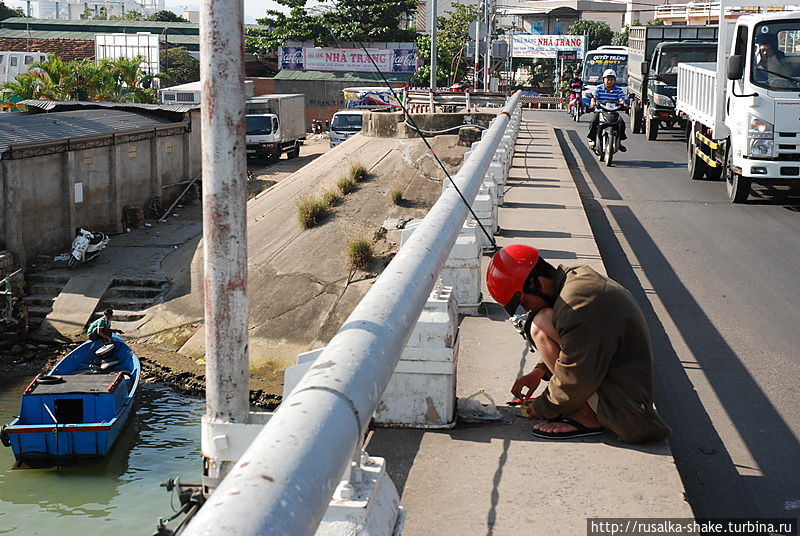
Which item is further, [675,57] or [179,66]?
[179,66]

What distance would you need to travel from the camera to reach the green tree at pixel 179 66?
2689 inches

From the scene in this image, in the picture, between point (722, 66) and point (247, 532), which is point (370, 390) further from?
point (722, 66)

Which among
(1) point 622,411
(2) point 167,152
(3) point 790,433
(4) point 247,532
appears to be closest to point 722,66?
(3) point 790,433

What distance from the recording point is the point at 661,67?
100 feet

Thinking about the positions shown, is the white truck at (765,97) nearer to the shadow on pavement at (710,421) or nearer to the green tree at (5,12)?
the shadow on pavement at (710,421)

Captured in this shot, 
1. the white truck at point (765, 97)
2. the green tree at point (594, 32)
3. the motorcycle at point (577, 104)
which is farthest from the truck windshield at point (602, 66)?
the green tree at point (594, 32)

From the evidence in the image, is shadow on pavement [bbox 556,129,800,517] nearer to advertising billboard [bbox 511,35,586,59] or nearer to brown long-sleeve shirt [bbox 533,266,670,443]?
brown long-sleeve shirt [bbox 533,266,670,443]

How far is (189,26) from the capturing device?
86312 mm

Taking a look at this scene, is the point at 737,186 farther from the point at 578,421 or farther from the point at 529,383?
the point at 578,421

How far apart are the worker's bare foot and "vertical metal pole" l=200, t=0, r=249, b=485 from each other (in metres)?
1.81

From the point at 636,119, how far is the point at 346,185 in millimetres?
10737

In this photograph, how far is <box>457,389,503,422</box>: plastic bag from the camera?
17.6 ft

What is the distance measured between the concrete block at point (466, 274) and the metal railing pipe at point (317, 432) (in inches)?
135

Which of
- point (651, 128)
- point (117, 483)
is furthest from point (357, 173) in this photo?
point (117, 483)
